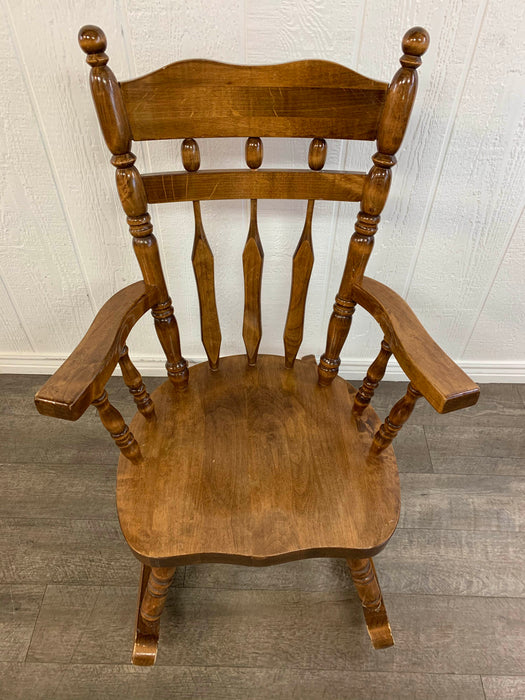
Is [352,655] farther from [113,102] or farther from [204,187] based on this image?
[113,102]

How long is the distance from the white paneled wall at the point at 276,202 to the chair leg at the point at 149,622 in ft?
2.37

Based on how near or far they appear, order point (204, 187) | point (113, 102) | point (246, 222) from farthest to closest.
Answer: point (246, 222) → point (204, 187) → point (113, 102)

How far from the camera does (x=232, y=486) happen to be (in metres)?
0.80

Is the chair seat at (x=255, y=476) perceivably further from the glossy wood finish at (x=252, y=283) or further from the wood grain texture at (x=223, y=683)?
the wood grain texture at (x=223, y=683)

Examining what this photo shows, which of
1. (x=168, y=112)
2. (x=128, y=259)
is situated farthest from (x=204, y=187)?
(x=128, y=259)

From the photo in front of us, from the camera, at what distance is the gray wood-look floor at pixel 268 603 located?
980 millimetres

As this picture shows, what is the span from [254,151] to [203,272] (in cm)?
24

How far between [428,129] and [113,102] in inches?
26.2

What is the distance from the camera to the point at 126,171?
727 mm

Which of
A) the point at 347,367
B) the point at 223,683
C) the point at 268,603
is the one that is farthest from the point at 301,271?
the point at 223,683

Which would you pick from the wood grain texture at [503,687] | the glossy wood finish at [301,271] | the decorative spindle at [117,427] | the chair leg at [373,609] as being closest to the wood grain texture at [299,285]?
the glossy wood finish at [301,271]

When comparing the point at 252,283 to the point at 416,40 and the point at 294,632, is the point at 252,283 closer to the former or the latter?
the point at 416,40

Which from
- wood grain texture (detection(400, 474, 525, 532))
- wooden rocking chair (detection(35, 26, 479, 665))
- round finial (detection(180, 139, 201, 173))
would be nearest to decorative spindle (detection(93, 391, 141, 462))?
wooden rocking chair (detection(35, 26, 479, 665))

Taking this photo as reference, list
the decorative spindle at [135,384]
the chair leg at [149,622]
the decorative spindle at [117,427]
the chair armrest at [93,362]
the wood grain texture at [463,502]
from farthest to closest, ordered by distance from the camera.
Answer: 1. the wood grain texture at [463,502]
2. the chair leg at [149,622]
3. the decorative spindle at [135,384]
4. the decorative spindle at [117,427]
5. the chair armrest at [93,362]
